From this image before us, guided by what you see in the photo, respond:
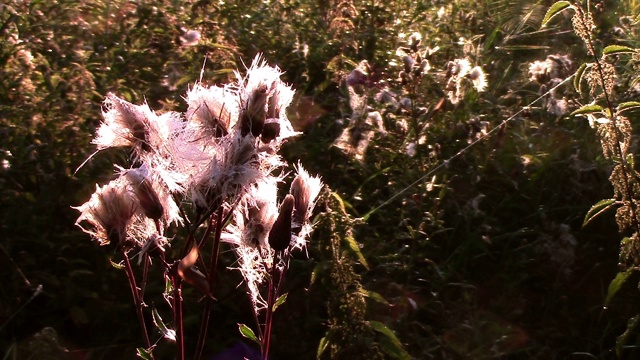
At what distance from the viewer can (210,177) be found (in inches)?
45.1

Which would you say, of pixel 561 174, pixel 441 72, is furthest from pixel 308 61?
pixel 561 174

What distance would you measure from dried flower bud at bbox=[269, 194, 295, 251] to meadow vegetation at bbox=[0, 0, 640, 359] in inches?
5.4

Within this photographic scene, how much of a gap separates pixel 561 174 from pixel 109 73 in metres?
1.47

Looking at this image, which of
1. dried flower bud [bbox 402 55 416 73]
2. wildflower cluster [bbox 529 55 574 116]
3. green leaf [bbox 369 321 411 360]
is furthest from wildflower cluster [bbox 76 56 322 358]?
wildflower cluster [bbox 529 55 574 116]

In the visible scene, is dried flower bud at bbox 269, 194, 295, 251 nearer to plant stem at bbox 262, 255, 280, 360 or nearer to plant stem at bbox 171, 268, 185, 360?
plant stem at bbox 262, 255, 280, 360

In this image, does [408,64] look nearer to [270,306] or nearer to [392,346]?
[392,346]

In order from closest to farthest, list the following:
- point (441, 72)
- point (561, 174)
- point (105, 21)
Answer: point (561, 174)
point (441, 72)
point (105, 21)

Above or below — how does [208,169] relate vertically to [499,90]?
below

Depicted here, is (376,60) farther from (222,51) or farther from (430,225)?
(430,225)

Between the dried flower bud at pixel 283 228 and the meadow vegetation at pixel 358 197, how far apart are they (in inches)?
5.4

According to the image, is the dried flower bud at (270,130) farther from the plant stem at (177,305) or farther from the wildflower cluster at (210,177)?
the plant stem at (177,305)

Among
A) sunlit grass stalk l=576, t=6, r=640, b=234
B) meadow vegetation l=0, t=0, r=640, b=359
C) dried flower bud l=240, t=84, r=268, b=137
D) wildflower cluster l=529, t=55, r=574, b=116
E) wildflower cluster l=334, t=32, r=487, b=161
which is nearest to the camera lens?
dried flower bud l=240, t=84, r=268, b=137

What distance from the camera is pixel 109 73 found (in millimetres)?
2977

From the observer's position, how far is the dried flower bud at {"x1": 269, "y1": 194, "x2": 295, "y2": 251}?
123 cm
